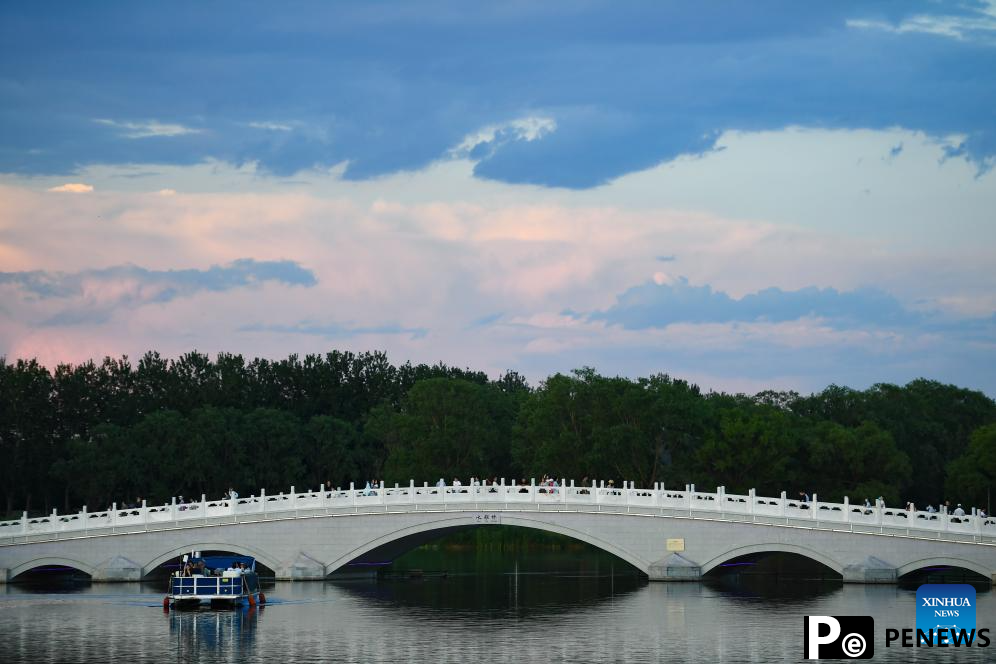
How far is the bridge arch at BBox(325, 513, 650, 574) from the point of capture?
5206 centimetres

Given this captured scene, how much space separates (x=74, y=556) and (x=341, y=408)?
48.6 metres

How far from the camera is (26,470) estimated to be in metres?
84.9

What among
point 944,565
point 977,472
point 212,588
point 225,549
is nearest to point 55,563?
point 225,549

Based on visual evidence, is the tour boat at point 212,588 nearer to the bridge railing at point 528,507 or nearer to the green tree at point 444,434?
the bridge railing at point 528,507

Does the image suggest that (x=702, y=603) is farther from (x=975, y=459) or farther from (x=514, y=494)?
(x=975, y=459)

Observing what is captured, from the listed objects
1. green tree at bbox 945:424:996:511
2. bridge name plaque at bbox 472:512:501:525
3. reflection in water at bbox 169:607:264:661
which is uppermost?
green tree at bbox 945:424:996:511

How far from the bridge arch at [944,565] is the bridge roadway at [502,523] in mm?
55

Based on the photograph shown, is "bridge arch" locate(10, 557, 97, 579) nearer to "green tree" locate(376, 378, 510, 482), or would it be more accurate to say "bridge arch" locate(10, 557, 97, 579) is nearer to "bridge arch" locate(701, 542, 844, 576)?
"bridge arch" locate(701, 542, 844, 576)

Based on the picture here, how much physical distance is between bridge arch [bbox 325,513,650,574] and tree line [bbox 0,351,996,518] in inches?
959

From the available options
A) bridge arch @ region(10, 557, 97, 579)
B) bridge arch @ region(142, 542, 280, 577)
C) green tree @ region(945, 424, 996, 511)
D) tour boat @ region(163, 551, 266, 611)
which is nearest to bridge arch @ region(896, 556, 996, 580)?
tour boat @ region(163, 551, 266, 611)

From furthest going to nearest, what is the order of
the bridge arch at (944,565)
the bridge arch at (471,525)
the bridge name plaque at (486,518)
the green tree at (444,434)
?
1. the green tree at (444,434)
2. the bridge name plaque at (486,518)
3. the bridge arch at (471,525)
4. the bridge arch at (944,565)

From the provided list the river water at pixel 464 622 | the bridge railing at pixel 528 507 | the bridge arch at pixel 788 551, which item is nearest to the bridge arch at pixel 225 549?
the bridge railing at pixel 528 507

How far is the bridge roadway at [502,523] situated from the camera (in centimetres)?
4934

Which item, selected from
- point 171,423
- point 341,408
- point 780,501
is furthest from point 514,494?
point 341,408
